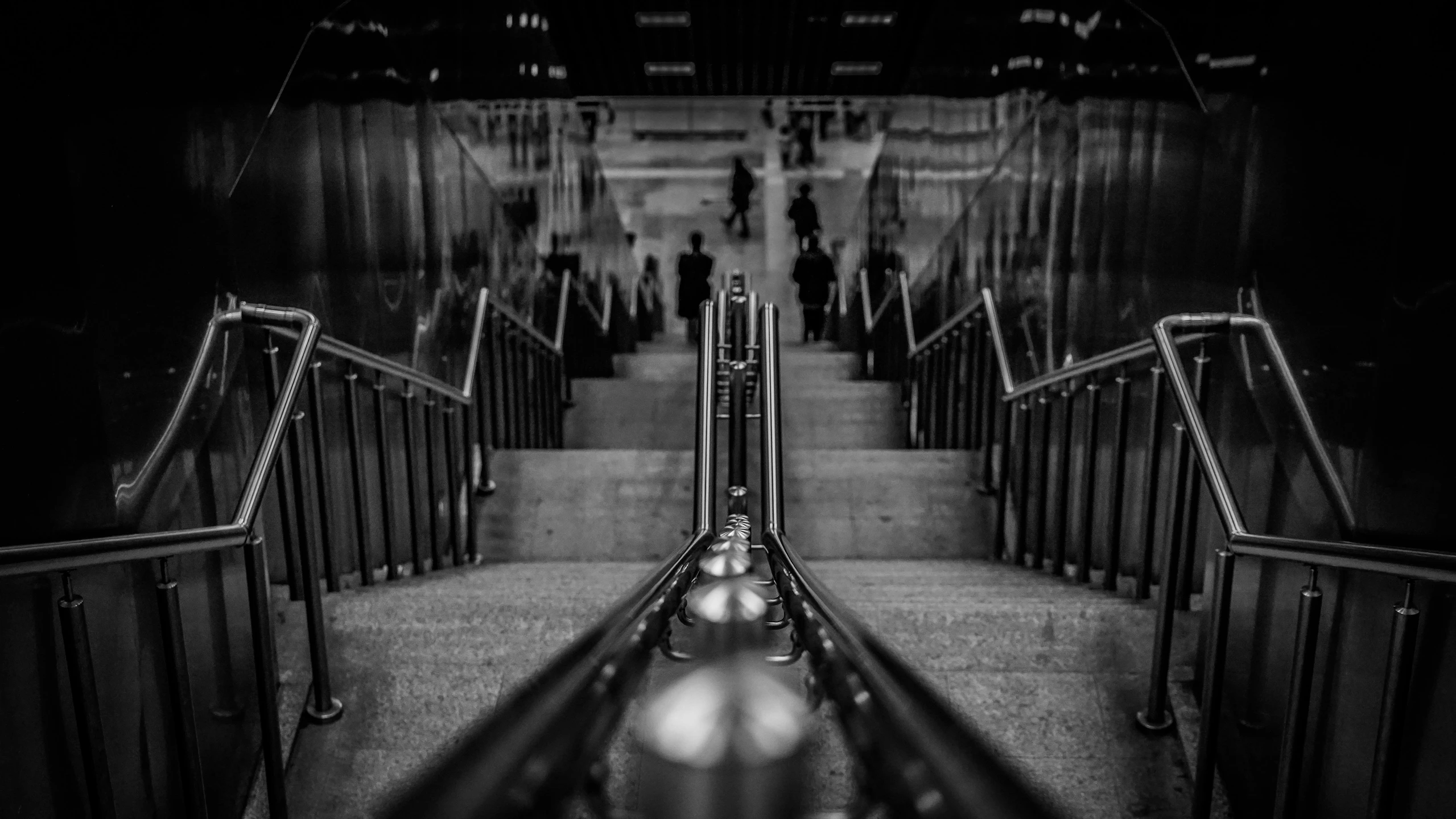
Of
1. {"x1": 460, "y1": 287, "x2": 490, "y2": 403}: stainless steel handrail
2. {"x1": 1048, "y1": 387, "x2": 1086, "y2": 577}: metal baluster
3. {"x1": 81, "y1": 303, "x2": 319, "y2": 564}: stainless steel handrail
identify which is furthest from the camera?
{"x1": 460, "y1": 287, "x2": 490, "y2": 403}: stainless steel handrail

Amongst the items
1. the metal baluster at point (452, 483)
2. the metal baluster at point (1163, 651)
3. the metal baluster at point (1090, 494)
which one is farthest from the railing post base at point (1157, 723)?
the metal baluster at point (452, 483)

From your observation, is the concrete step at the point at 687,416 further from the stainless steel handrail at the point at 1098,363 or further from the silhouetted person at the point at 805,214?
the silhouetted person at the point at 805,214

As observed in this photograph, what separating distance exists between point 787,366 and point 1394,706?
24.5 ft

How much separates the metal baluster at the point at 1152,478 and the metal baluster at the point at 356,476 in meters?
2.48

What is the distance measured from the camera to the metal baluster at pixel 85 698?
1.74m

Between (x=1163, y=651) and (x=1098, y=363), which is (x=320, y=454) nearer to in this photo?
(x=1163, y=651)

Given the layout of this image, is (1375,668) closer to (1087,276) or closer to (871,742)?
(871,742)

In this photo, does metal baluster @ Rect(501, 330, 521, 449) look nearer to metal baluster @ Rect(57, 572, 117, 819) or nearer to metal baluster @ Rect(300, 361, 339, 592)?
metal baluster @ Rect(300, 361, 339, 592)

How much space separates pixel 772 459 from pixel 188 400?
1.85 m

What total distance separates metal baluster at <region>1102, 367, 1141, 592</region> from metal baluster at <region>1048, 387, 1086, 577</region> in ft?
1.33

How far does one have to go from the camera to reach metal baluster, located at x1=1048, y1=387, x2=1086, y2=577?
12.6 feet

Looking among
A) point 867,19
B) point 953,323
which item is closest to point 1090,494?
point 953,323

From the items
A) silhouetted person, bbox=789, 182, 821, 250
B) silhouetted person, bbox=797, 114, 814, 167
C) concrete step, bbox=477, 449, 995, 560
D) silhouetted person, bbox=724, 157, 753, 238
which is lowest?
concrete step, bbox=477, 449, 995, 560

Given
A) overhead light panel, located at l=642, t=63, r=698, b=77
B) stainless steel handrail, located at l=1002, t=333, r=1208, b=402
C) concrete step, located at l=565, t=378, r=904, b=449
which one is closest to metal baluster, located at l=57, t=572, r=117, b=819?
stainless steel handrail, located at l=1002, t=333, r=1208, b=402
